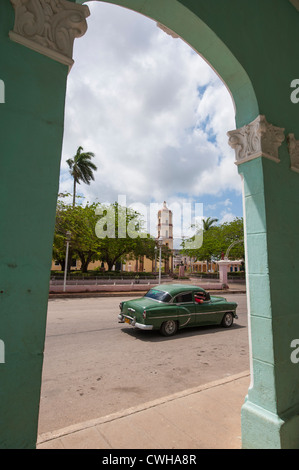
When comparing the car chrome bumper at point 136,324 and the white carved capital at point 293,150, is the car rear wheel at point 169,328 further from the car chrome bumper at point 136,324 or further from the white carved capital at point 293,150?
the white carved capital at point 293,150

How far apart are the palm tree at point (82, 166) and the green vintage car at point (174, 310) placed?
27098 mm

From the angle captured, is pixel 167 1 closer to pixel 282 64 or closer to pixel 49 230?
pixel 282 64

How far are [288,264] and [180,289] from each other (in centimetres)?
535

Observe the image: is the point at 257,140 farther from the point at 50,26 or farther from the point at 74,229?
the point at 74,229

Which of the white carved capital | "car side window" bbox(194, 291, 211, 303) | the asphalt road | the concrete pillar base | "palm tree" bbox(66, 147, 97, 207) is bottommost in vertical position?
the asphalt road

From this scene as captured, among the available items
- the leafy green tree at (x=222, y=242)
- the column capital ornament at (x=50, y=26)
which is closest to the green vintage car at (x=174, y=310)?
the column capital ornament at (x=50, y=26)

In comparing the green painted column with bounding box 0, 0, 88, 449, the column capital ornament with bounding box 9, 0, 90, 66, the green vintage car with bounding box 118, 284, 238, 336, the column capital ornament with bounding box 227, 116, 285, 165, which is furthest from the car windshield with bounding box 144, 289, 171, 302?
the column capital ornament with bounding box 9, 0, 90, 66

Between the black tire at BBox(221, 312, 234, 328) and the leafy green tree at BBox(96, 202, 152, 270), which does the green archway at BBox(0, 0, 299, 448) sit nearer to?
the black tire at BBox(221, 312, 234, 328)

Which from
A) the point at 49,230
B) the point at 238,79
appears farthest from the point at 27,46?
the point at 238,79

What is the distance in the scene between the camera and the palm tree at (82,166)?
31697mm

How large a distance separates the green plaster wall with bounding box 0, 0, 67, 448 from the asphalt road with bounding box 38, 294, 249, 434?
90.0 inches

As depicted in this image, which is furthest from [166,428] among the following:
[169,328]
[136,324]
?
[169,328]

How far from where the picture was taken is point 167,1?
2127 mm

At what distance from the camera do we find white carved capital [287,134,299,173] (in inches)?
112
